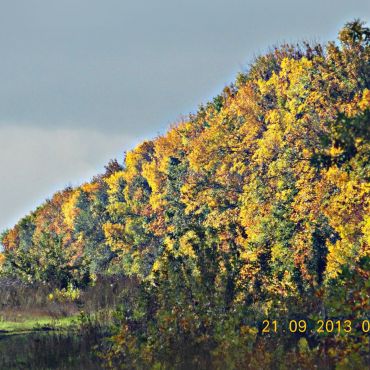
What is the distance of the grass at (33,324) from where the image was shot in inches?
832

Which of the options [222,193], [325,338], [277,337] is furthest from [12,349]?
[222,193]

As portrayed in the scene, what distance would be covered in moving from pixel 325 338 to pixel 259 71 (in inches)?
1202

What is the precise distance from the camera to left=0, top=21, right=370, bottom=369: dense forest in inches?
476

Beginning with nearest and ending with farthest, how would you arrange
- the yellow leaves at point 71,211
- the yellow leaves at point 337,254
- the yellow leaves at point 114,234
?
the yellow leaves at point 337,254 → the yellow leaves at point 114,234 → the yellow leaves at point 71,211

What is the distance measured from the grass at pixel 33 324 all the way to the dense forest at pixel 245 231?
5.42 feet

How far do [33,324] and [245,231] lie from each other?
11410mm

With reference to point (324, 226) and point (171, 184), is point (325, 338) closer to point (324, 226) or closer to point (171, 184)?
point (324, 226)

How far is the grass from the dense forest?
165 centimetres
